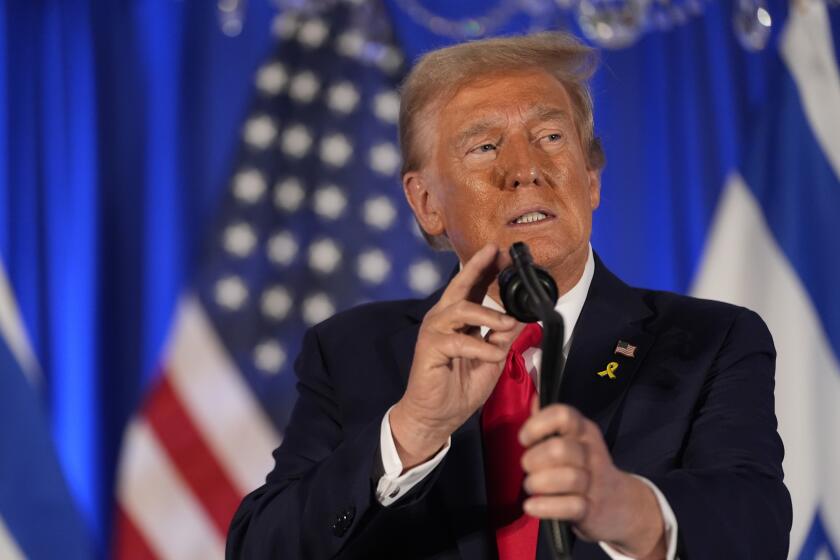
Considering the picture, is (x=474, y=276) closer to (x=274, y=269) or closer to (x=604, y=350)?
(x=604, y=350)

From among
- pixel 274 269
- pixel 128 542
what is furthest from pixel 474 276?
pixel 128 542

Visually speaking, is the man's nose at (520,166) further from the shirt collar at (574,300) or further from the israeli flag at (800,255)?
the israeli flag at (800,255)

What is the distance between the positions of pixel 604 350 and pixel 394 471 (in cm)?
44

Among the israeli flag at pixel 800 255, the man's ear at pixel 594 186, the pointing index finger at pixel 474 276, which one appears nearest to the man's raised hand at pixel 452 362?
the pointing index finger at pixel 474 276

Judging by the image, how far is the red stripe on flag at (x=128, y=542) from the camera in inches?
127

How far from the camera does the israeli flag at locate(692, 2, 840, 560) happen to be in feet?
11.2

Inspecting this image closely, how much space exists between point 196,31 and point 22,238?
0.82 m

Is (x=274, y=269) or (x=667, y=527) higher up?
(x=274, y=269)

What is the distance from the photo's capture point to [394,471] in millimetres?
1440

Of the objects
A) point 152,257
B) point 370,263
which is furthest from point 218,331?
point 370,263

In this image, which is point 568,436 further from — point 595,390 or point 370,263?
point 370,263

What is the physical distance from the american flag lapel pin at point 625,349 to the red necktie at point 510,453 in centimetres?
12

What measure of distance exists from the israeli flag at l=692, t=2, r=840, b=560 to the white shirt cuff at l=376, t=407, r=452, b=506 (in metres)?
2.25

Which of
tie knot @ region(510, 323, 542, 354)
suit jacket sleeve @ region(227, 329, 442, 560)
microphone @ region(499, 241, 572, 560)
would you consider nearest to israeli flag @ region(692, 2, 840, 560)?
tie knot @ region(510, 323, 542, 354)
